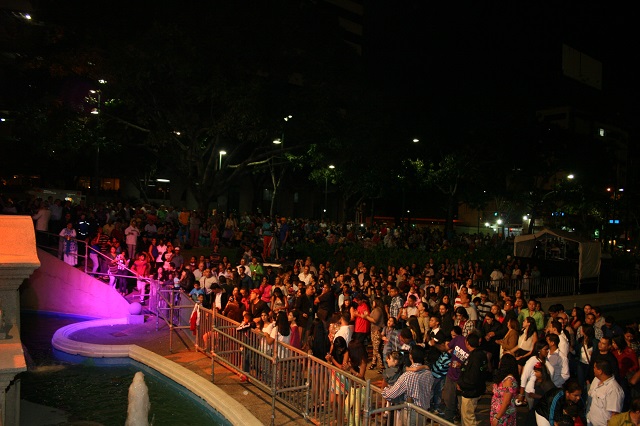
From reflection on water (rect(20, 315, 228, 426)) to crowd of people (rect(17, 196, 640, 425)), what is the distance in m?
1.73

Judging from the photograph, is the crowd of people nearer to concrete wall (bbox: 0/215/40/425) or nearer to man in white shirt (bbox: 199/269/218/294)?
man in white shirt (bbox: 199/269/218/294)

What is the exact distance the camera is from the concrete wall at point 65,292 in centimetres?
1684

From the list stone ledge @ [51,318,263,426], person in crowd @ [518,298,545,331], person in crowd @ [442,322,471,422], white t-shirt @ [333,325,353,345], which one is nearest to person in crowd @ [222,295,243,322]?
stone ledge @ [51,318,263,426]

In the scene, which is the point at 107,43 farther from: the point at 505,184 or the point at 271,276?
the point at 505,184

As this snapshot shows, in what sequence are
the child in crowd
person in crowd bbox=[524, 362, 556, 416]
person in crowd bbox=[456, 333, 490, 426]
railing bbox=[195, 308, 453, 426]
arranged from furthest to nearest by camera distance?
the child in crowd < person in crowd bbox=[524, 362, 556, 416] < person in crowd bbox=[456, 333, 490, 426] < railing bbox=[195, 308, 453, 426]

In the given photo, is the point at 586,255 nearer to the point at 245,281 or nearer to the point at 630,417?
the point at 245,281

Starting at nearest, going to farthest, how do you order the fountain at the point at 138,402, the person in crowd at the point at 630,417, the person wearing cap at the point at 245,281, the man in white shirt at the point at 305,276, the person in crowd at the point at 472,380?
the person in crowd at the point at 630,417
the fountain at the point at 138,402
the person in crowd at the point at 472,380
the person wearing cap at the point at 245,281
the man in white shirt at the point at 305,276

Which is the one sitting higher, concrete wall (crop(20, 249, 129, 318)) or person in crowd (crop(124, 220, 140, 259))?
person in crowd (crop(124, 220, 140, 259))

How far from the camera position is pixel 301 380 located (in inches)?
325

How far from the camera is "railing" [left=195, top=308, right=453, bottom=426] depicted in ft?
20.1

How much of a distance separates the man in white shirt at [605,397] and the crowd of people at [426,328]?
12mm

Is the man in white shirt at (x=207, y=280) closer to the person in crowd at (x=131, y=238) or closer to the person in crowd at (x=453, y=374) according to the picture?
the person in crowd at (x=131, y=238)

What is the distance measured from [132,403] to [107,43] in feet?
77.5

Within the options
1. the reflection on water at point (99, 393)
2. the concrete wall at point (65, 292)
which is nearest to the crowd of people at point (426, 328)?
the concrete wall at point (65, 292)
